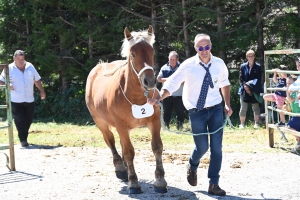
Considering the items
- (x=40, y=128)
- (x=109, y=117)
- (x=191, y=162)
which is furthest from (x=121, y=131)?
(x=40, y=128)

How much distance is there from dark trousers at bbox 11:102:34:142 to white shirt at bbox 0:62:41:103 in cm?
12

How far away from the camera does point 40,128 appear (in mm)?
15445

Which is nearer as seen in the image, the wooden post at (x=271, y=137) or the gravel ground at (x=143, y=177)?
the gravel ground at (x=143, y=177)

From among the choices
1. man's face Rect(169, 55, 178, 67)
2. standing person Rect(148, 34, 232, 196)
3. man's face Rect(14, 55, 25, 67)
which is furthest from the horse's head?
man's face Rect(169, 55, 178, 67)

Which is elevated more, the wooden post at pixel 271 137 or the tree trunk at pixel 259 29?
the tree trunk at pixel 259 29

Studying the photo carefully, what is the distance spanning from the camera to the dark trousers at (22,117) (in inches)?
470

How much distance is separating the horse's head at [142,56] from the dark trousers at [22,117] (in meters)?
5.46

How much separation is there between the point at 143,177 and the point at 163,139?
3.69 metres

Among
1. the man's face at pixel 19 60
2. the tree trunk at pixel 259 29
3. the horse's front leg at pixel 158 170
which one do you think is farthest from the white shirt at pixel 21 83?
the tree trunk at pixel 259 29

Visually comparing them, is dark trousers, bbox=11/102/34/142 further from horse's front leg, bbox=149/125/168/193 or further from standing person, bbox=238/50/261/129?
horse's front leg, bbox=149/125/168/193

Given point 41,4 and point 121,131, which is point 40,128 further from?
point 121,131

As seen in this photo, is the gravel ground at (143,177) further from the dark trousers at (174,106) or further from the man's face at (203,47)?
the dark trousers at (174,106)

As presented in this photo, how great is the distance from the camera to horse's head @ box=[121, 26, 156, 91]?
6.55 metres

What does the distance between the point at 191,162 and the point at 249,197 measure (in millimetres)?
875
